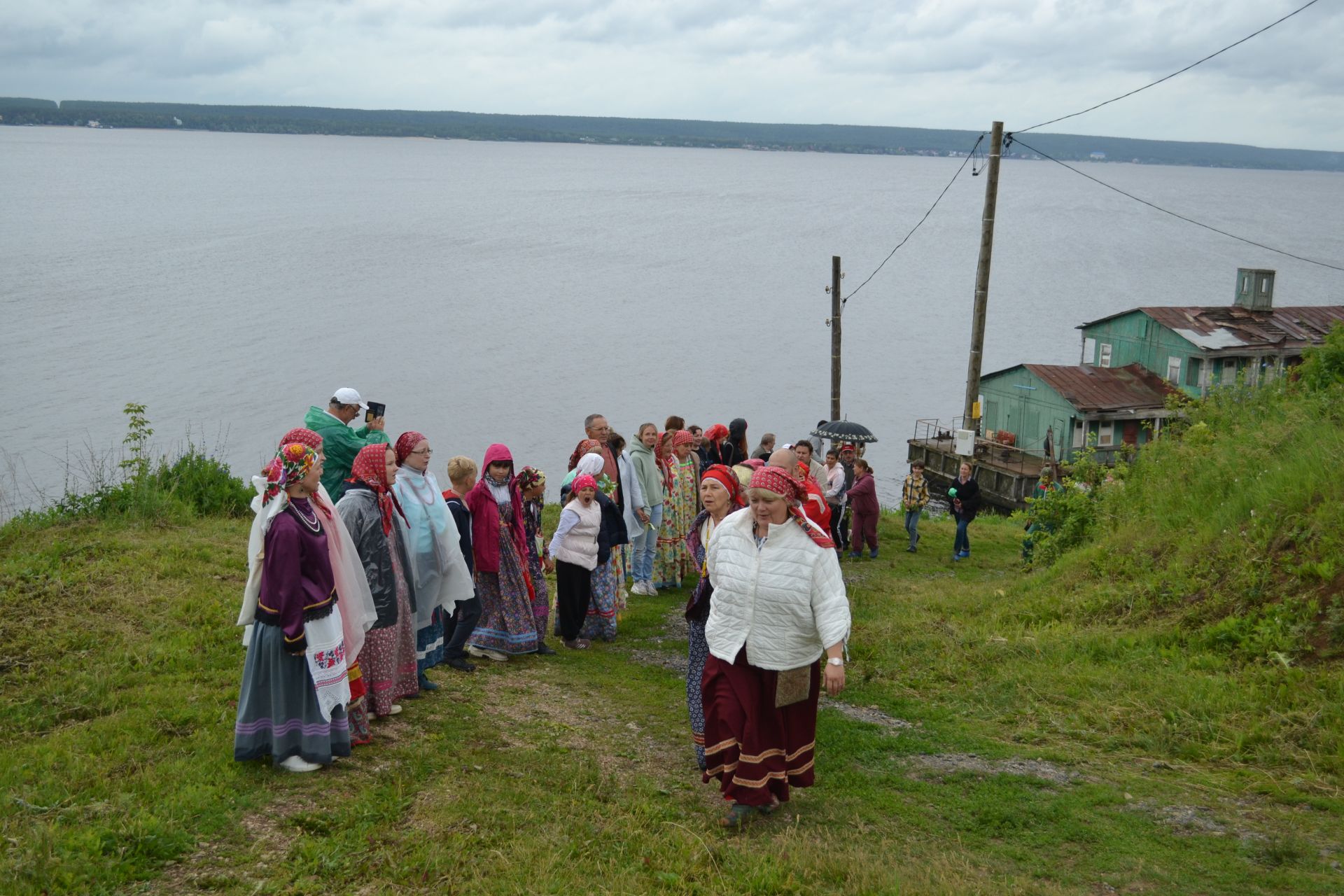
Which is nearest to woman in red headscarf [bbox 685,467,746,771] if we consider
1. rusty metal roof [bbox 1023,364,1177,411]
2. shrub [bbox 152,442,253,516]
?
shrub [bbox 152,442,253,516]

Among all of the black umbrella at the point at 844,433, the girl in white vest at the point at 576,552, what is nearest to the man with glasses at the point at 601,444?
the girl in white vest at the point at 576,552

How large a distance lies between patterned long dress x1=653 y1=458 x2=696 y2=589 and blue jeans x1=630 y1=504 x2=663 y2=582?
130 mm

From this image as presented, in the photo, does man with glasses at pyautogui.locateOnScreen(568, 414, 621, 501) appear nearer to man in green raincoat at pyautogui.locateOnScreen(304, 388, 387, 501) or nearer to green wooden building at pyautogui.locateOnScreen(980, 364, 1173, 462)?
man in green raincoat at pyautogui.locateOnScreen(304, 388, 387, 501)

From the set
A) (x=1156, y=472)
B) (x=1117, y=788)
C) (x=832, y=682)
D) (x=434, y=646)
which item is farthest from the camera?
(x=1156, y=472)

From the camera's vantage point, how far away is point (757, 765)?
6203mm

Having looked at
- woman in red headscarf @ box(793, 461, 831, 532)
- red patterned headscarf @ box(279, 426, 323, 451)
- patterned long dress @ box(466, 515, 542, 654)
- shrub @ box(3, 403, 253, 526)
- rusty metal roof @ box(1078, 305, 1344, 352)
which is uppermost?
red patterned headscarf @ box(279, 426, 323, 451)

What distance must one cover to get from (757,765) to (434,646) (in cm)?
321

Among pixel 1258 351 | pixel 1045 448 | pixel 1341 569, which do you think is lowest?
pixel 1045 448

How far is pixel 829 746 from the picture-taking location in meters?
7.59

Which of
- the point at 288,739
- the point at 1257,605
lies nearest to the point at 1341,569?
the point at 1257,605

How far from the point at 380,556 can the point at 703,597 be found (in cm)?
206

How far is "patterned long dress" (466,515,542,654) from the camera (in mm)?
9492

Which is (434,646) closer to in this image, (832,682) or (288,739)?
(288,739)

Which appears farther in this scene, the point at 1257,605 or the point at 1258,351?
the point at 1258,351
